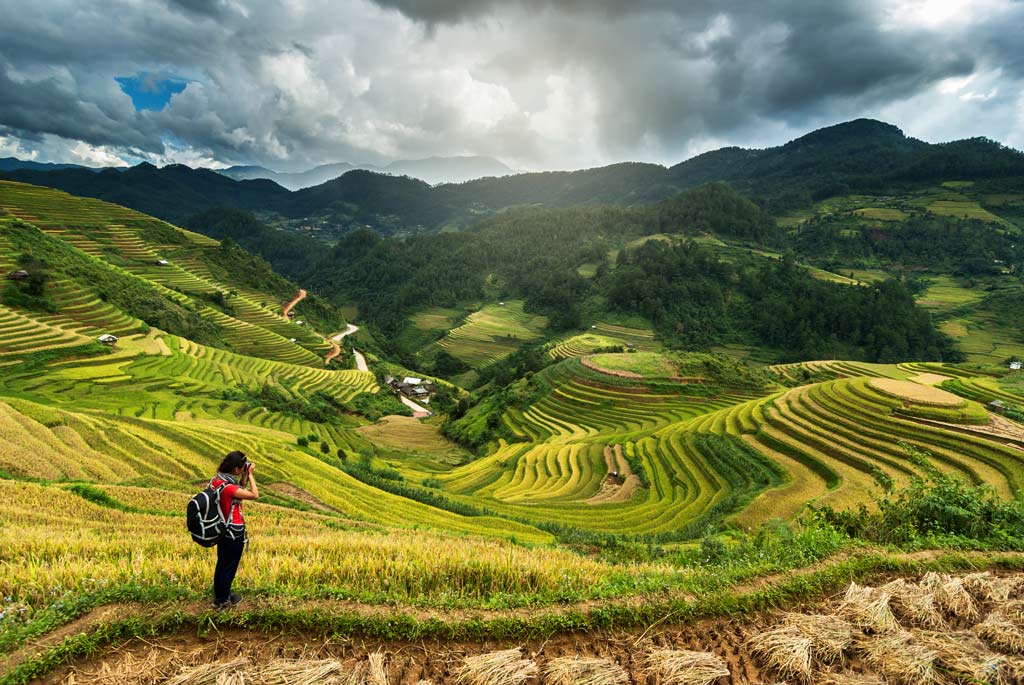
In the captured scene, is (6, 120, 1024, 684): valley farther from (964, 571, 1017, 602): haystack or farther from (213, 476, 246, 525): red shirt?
(213, 476, 246, 525): red shirt

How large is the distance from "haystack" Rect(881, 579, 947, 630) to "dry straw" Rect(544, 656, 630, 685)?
4.34 m

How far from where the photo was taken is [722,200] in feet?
450

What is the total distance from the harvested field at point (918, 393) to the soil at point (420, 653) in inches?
909

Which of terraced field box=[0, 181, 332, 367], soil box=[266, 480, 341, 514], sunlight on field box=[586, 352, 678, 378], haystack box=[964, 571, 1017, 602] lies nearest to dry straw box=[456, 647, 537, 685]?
haystack box=[964, 571, 1017, 602]

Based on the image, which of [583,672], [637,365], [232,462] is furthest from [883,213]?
[232,462]

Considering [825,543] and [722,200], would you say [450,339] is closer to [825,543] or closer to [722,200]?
[825,543]

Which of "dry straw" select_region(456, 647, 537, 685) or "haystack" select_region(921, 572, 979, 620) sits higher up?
"dry straw" select_region(456, 647, 537, 685)

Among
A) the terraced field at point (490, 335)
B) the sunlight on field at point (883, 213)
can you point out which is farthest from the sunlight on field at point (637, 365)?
the sunlight on field at point (883, 213)

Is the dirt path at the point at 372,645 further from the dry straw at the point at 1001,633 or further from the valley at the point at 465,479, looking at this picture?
the dry straw at the point at 1001,633

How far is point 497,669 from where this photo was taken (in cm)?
410

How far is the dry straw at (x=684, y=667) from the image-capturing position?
4168mm

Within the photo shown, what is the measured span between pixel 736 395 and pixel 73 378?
2284 inches

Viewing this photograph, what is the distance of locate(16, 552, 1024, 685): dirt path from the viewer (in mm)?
3975

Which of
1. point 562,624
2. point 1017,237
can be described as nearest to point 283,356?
point 562,624
